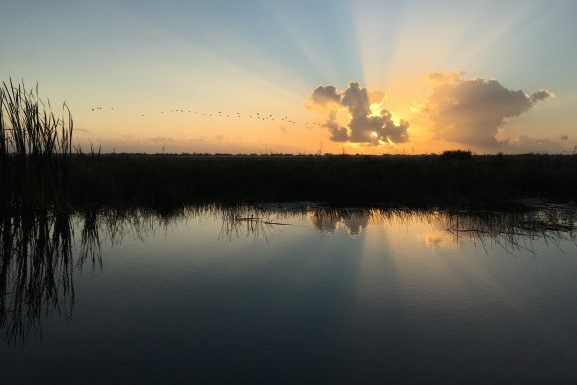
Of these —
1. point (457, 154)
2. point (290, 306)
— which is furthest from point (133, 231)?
point (457, 154)

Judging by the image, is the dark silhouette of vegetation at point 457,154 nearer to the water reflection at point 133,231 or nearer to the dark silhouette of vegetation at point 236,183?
the dark silhouette of vegetation at point 236,183

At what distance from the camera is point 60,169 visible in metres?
9.32

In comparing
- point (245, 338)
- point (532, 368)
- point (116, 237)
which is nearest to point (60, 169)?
point (116, 237)

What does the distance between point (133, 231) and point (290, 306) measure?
200 inches

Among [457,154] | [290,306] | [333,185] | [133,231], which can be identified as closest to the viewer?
[290,306]

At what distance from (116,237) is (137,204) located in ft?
13.5

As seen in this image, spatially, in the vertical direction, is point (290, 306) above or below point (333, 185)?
below

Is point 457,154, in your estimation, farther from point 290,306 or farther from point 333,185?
point 290,306

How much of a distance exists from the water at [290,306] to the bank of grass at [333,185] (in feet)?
13.0

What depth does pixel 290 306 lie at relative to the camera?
4516 millimetres

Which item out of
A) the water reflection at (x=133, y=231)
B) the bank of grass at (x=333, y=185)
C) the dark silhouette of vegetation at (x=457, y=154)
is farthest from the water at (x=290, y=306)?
the dark silhouette of vegetation at (x=457, y=154)

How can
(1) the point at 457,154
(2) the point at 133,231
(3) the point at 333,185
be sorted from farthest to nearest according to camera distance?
1. (1) the point at 457,154
2. (3) the point at 333,185
3. (2) the point at 133,231

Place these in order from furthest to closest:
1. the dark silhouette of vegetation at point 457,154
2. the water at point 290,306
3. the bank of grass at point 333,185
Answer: the dark silhouette of vegetation at point 457,154, the bank of grass at point 333,185, the water at point 290,306

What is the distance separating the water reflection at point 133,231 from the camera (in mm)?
4898
